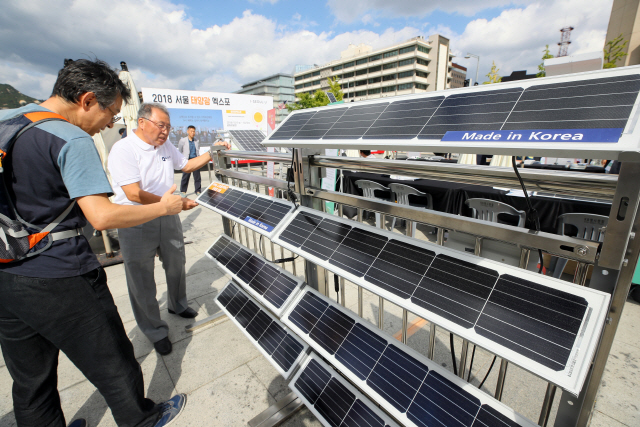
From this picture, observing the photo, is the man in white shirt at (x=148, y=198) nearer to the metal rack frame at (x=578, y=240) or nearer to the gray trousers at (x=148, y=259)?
the gray trousers at (x=148, y=259)

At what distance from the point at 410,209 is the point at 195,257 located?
15.7ft

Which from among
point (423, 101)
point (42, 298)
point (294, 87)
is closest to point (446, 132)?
point (423, 101)

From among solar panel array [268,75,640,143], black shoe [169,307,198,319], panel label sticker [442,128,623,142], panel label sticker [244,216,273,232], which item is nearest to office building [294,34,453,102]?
black shoe [169,307,198,319]

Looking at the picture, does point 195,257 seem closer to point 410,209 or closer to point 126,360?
point 126,360

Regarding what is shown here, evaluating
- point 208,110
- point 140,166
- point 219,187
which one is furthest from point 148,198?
point 208,110

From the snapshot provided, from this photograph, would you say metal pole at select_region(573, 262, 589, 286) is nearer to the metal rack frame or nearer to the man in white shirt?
the metal rack frame

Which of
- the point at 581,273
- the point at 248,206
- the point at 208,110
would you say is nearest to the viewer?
the point at 581,273

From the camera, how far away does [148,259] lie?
2.80 m

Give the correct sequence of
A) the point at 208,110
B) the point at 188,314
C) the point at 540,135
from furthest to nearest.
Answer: the point at 208,110 → the point at 188,314 → the point at 540,135

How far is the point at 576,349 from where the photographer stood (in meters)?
0.82

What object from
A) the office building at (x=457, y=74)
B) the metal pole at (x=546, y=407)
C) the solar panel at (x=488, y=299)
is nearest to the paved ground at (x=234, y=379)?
the metal pole at (x=546, y=407)

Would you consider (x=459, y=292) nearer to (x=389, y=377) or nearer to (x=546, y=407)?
(x=389, y=377)

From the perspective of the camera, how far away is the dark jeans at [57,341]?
1.56 m

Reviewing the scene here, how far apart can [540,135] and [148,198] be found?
9.33 feet
